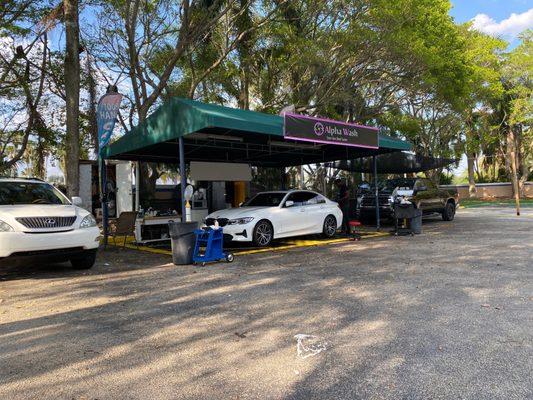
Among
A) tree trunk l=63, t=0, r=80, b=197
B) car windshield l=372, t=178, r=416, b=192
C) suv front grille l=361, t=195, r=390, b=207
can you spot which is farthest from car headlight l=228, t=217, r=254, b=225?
car windshield l=372, t=178, r=416, b=192

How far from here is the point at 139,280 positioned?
24.5ft

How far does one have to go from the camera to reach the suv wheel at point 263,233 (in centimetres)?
1082

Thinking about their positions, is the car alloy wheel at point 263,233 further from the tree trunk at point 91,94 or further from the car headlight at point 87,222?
the tree trunk at point 91,94

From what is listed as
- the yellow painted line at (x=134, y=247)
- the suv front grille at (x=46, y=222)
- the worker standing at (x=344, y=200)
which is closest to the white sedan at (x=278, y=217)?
the worker standing at (x=344, y=200)

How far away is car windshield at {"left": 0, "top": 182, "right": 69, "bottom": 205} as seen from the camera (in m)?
8.23

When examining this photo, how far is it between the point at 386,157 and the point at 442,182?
32.3 metres

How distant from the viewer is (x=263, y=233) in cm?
1102

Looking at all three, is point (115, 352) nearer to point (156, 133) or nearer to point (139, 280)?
point (139, 280)

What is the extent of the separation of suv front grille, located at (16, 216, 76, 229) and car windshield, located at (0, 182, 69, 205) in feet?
3.60

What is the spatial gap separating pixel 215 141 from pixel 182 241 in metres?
5.06

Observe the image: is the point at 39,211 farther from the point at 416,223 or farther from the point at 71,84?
the point at 416,223

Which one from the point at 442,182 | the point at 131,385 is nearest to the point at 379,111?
the point at 131,385

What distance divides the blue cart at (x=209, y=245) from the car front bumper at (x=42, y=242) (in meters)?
1.97

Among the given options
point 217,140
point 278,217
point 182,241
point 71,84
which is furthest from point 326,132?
point 71,84
